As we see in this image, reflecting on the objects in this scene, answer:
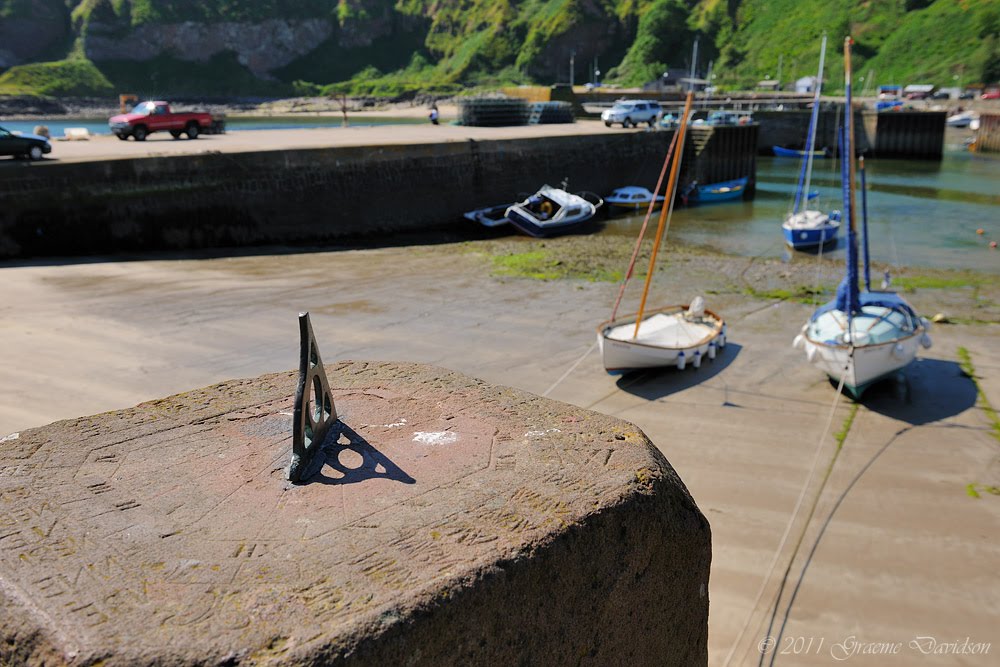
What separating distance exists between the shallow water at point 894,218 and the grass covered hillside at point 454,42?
154ft

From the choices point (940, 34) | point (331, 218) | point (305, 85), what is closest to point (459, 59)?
point (305, 85)

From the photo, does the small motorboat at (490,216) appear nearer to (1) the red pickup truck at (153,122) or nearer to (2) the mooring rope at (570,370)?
(1) the red pickup truck at (153,122)

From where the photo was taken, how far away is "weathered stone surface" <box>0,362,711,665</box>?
2.51 metres

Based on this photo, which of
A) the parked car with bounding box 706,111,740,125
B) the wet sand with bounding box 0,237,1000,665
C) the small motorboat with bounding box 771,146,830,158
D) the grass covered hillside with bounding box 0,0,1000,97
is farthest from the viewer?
the grass covered hillside with bounding box 0,0,1000,97

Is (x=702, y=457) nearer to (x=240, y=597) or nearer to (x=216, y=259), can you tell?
(x=240, y=597)

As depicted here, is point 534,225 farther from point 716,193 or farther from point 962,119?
point 962,119

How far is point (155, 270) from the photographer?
60.2 feet

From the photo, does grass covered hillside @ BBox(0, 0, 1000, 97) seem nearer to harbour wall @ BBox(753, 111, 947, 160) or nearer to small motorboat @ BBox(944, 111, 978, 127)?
small motorboat @ BBox(944, 111, 978, 127)

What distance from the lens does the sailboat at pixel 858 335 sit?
12.3 meters

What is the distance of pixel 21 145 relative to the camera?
68.2 feet

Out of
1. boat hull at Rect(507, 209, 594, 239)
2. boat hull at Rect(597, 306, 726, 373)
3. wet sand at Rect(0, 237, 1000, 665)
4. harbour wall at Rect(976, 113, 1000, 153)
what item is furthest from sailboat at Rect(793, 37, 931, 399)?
harbour wall at Rect(976, 113, 1000, 153)

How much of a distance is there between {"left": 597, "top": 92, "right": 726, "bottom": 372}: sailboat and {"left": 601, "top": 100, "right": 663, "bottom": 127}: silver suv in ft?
89.3

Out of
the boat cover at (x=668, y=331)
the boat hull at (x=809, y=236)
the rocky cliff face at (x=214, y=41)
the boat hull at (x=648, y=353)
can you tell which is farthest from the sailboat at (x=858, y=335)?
the rocky cliff face at (x=214, y=41)

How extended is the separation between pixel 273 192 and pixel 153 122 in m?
8.44
